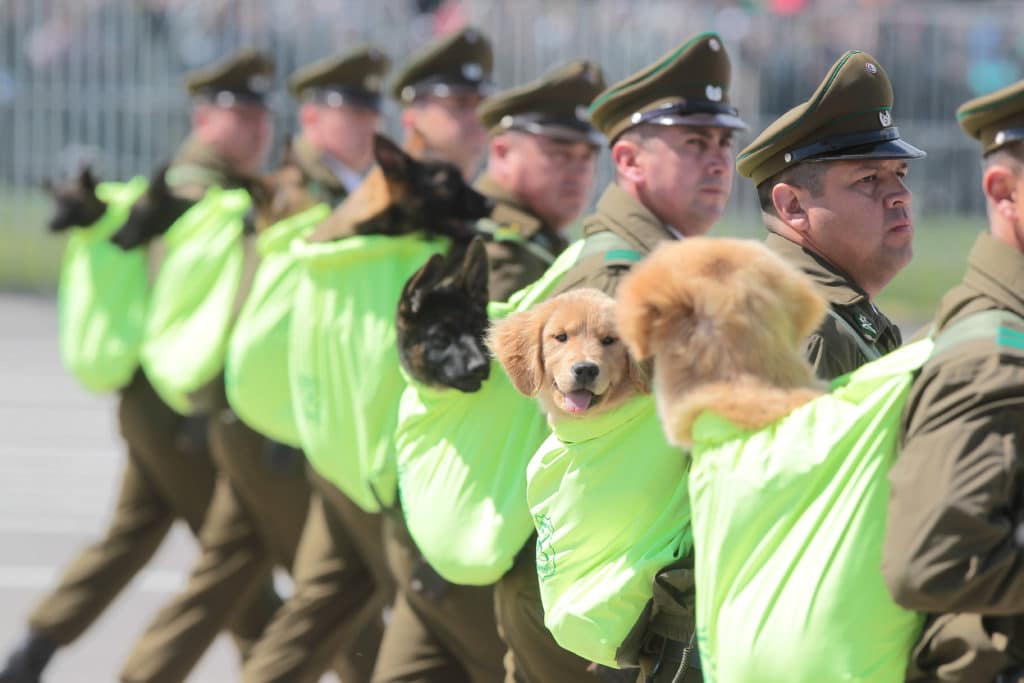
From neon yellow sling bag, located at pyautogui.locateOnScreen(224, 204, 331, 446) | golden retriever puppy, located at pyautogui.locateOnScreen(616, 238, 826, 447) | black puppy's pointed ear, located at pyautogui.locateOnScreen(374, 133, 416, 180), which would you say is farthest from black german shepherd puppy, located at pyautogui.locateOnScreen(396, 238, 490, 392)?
neon yellow sling bag, located at pyautogui.locateOnScreen(224, 204, 331, 446)

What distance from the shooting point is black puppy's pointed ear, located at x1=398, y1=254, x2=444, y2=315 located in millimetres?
4625

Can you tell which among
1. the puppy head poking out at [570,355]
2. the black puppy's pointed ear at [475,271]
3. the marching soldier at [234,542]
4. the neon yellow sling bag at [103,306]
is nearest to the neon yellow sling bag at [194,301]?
the neon yellow sling bag at [103,306]

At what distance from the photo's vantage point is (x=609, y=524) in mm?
3635

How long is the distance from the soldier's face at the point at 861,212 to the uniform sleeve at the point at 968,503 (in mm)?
1032

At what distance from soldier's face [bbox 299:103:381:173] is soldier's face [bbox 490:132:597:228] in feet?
6.83

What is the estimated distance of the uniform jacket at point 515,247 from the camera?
5.13 meters

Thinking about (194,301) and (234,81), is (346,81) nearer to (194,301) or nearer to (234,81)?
(234,81)

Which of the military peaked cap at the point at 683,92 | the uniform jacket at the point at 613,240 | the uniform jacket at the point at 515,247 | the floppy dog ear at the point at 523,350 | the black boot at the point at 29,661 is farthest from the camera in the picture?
the black boot at the point at 29,661

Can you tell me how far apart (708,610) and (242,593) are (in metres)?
4.03

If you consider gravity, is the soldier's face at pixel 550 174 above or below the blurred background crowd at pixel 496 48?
above

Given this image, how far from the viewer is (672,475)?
366 centimetres

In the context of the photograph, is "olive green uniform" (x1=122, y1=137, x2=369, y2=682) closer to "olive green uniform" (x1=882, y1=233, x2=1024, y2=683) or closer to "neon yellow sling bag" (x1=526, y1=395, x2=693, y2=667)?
"neon yellow sling bag" (x1=526, y1=395, x2=693, y2=667)

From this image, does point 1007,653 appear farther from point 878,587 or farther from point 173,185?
point 173,185

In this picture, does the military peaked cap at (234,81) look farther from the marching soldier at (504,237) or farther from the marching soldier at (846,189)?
the marching soldier at (846,189)
